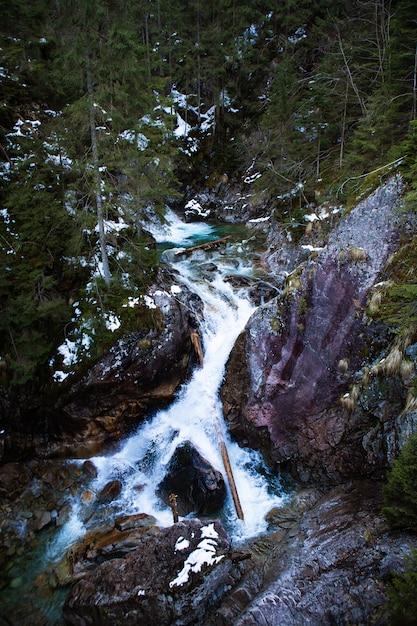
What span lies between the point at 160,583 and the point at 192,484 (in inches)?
135

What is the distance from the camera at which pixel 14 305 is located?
34.1 feet

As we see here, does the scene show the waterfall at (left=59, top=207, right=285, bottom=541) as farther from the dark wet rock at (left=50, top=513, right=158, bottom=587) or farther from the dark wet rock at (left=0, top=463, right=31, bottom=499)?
the dark wet rock at (left=0, top=463, right=31, bottom=499)

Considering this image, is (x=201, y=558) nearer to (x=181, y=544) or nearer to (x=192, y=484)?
(x=181, y=544)

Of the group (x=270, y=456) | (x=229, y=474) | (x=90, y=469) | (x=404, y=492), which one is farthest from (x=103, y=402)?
(x=404, y=492)

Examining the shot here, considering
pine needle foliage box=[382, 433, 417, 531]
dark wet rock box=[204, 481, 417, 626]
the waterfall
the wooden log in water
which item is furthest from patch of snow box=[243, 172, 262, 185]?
pine needle foliage box=[382, 433, 417, 531]

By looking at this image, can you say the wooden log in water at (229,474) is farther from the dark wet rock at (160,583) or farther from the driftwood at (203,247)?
the driftwood at (203,247)

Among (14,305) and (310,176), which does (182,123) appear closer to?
(310,176)

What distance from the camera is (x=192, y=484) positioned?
9.95 metres

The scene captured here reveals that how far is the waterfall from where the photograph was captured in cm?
955

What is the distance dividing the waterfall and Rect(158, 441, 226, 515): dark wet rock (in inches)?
10.2

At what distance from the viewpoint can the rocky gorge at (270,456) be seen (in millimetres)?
6203

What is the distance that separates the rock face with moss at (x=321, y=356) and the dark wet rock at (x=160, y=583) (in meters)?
3.75

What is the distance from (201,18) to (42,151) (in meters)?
31.7

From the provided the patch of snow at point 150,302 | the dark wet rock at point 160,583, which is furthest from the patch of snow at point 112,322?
the dark wet rock at point 160,583
